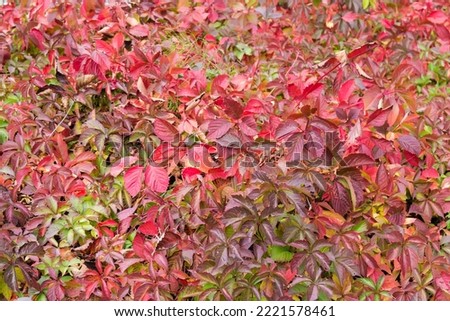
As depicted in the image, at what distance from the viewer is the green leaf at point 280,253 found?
186 centimetres

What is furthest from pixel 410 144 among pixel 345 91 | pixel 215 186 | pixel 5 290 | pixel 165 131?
pixel 5 290

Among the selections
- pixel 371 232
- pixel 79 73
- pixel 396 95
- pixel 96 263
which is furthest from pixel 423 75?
pixel 96 263

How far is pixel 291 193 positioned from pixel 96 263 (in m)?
0.62

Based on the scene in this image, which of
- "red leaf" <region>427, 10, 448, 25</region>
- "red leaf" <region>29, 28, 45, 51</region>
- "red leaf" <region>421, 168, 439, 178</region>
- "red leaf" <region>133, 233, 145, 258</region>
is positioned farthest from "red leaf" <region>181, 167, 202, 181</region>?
"red leaf" <region>427, 10, 448, 25</region>

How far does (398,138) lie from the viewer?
1982 millimetres

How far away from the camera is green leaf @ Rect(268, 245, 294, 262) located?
1861 millimetres

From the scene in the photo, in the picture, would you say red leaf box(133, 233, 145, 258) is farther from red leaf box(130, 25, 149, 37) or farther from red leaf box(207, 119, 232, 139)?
red leaf box(130, 25, 149, 37)

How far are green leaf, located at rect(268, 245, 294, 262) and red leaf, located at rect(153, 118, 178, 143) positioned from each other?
455 millimetres

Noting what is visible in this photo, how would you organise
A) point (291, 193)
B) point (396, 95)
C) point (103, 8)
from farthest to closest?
1. point (103, 8)
2. point (396, 95)
3. point (291, 193)

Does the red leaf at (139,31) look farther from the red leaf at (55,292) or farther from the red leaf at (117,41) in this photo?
the red leaf at (55,292)

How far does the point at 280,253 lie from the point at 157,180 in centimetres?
43

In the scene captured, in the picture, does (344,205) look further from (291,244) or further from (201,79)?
(201,79)

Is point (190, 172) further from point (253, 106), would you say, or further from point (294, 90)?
point (294, 90)
